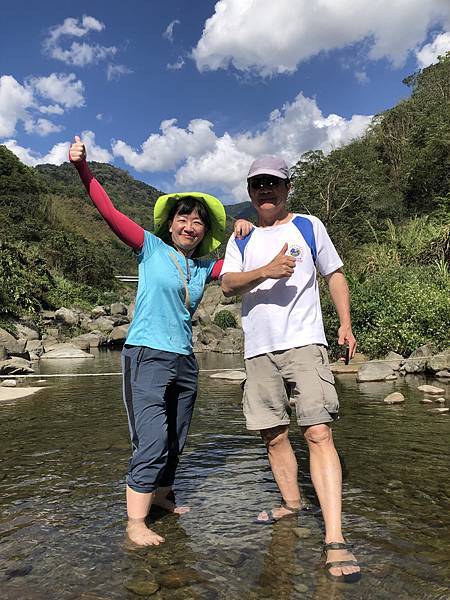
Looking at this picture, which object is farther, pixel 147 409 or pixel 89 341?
pixel 89 341

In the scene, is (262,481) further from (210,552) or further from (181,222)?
(181,222)

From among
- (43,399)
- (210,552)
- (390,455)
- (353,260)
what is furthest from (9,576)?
(353,260)

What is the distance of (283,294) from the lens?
2.64 metres

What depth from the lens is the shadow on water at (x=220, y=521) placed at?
2021 mm

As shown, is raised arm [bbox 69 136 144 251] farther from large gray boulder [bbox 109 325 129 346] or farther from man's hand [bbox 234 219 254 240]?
large gray boulder [bbox 109 325 129 346]

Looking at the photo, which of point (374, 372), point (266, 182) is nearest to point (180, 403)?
point (266, 182)

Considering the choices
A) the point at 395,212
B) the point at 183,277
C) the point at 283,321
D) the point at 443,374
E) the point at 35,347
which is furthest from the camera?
the point at 395,212

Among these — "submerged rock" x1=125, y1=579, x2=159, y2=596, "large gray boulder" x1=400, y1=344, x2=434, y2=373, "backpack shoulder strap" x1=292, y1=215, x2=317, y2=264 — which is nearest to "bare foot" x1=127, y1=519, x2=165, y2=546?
"submerged rock" x1=125, y1=579, x2=159, y2=596

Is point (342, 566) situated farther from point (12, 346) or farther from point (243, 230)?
point (12, 346)

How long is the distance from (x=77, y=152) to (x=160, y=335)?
3.57ft

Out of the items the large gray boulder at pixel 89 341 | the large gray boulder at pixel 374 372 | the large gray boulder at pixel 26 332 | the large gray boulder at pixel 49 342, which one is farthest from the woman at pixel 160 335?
the large gray boulder at pixel 89 341

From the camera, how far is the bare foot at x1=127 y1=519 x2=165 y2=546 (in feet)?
7.94

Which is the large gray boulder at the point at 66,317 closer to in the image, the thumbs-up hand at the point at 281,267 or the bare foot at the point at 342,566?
the thumbs-up hand at the point at 281,267

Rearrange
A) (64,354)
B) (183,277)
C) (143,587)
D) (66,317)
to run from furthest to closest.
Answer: (66,317), (64,354), (183,277), (143,587)
